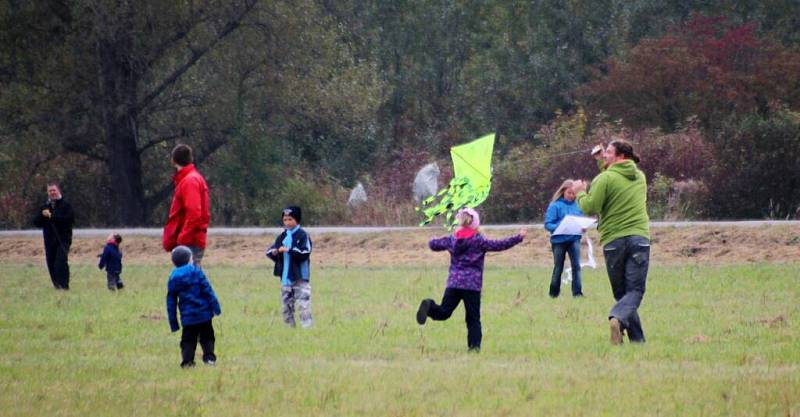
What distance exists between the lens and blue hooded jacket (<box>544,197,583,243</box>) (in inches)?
756

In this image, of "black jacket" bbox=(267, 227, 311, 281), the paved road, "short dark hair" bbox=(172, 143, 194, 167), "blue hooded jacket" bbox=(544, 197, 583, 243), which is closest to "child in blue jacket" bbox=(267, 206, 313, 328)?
"black jacket" bbox=(267, 227, 311, 281)

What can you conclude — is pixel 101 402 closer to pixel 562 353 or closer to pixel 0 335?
pixel 562 353

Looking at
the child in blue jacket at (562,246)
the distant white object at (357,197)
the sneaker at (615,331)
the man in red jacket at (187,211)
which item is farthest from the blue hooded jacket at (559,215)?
the distant white object at (357,197)

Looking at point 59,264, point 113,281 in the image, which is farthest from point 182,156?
point 59,264

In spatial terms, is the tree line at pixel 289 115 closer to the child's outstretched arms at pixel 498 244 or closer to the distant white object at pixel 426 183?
the distant white object at pixel 426 183

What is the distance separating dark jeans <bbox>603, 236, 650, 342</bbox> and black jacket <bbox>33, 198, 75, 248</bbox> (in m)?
11.8

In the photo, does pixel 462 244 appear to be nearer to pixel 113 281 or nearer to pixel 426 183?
pixel 113 281

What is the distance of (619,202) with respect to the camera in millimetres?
12656

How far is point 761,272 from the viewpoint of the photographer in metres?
21.9

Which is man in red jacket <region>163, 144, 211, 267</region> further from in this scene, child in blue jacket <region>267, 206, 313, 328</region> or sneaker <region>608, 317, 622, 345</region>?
sneaker <region>608, 317, 622, 345</region>

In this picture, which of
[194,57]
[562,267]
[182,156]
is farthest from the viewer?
[194,57]

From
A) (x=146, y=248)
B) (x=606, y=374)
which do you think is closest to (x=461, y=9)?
(x=146, y=248)

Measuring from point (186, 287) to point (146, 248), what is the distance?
22245mm

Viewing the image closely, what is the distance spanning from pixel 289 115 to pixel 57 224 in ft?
64.0
